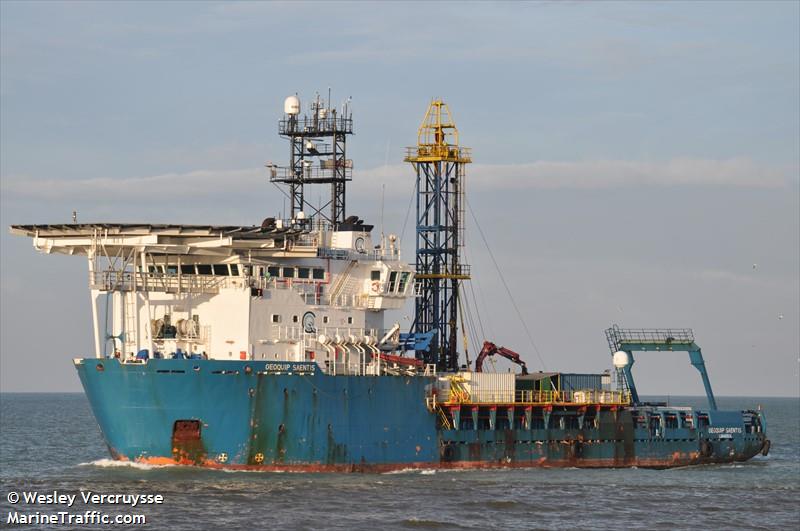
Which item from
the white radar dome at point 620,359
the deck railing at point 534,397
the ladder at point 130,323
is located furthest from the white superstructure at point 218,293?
the white radar dome at point 620,359

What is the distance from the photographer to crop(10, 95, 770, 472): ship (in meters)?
48.0

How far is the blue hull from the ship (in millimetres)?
55

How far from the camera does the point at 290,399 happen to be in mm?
48688

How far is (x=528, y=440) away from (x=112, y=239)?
1853 cm

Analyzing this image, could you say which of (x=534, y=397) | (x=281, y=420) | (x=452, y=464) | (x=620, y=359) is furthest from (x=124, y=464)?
(x=620, y=359)

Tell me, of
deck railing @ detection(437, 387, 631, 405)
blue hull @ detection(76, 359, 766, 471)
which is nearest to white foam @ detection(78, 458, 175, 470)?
blue hull @ detection(76, 359, 766, 471)

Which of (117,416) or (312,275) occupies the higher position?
(312,275)

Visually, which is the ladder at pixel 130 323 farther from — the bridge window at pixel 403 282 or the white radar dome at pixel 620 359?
the white radar dome at pixel 620 359

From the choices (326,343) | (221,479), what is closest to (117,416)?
(221,479)

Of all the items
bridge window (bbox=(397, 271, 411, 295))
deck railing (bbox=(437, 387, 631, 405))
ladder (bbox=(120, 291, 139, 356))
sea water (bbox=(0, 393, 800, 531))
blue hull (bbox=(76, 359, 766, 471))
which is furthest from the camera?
bridge window (bbox=(397, 271, 411, 295))

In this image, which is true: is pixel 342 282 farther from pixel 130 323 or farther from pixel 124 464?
pixel 124 464

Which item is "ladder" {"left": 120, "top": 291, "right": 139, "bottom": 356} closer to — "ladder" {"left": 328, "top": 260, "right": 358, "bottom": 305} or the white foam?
the white foam

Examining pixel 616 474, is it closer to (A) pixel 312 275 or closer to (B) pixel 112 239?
(A) pixel 312 275

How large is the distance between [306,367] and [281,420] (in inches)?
83.2
